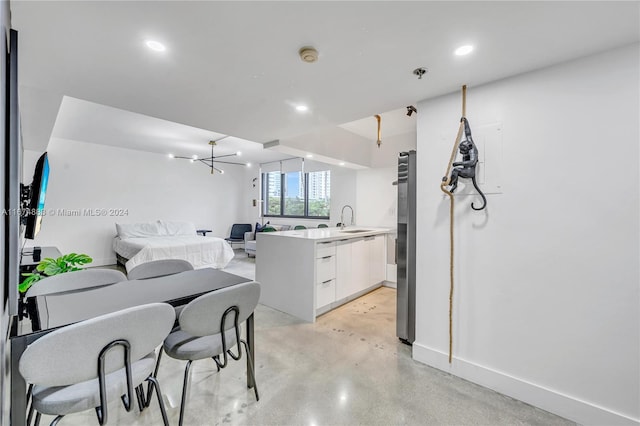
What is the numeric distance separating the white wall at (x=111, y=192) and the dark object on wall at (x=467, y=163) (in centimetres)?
665

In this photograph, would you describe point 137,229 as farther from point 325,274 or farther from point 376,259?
point 376,259

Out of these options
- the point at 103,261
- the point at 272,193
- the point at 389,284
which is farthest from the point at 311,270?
the point at 103,261

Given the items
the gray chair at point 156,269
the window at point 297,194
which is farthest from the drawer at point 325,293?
the window at point 297,194

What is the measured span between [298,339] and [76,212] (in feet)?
18.8

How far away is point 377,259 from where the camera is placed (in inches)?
170

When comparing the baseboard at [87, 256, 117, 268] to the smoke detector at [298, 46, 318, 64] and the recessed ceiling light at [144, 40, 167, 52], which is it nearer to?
the recessed ceiling light at [144, 40, 167, 52]

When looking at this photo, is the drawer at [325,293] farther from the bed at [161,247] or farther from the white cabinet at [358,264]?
the bed at [161,247]

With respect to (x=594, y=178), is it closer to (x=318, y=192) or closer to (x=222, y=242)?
(x=318, y=192)

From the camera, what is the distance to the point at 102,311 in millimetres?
1363

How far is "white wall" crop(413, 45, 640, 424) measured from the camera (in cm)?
156

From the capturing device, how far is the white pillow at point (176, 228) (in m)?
6.52

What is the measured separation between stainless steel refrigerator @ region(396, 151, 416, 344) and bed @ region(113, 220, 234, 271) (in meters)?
4.30

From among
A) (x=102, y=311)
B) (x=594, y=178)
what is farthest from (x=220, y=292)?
(x=594, y=178)

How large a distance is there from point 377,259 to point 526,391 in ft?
8.43
